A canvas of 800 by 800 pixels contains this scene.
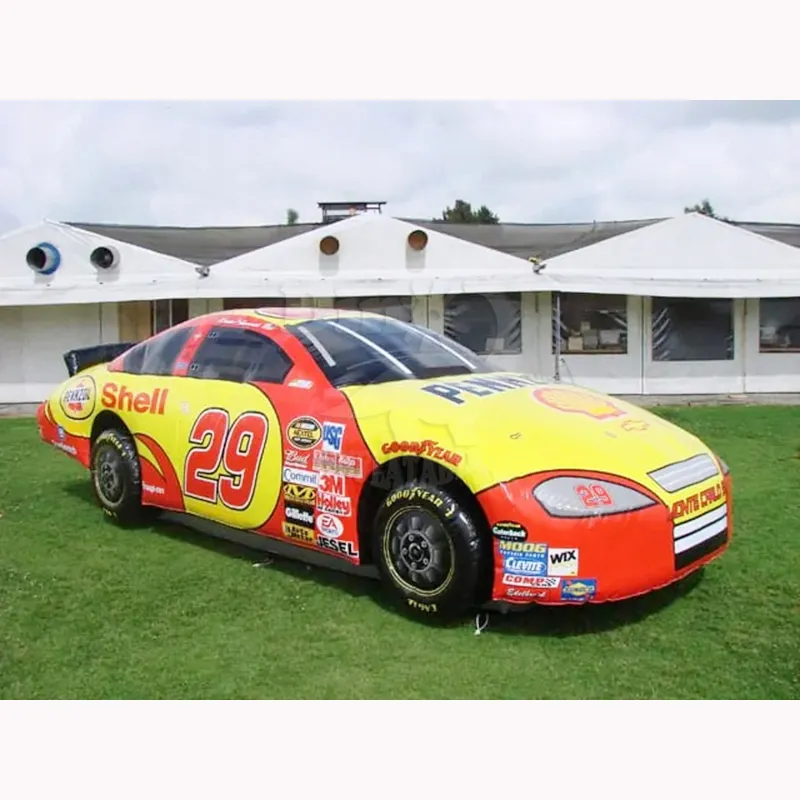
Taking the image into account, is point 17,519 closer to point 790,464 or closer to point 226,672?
point 226,672

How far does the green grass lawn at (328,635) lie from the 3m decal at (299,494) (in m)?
0.49

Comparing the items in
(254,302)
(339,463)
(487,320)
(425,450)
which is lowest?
(339,463)

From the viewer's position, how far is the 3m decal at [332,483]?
12.5ft

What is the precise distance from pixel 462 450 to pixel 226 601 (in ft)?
5.01

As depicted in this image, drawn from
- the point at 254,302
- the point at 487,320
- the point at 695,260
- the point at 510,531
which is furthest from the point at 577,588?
the point at 695,260

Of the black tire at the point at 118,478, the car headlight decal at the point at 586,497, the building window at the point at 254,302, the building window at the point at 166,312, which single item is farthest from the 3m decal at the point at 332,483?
the building window at the point at 166,312

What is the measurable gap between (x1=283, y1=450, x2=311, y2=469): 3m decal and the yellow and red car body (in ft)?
0.03

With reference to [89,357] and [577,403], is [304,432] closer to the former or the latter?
[577,403]

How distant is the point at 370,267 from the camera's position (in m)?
13.0

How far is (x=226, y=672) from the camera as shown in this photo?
3.17 metres

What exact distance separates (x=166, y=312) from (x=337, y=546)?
1142cm

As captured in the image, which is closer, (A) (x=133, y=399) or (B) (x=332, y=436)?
(B) (x=332, y=436)

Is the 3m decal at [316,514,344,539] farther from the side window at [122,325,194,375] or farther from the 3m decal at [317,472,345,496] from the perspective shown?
the side window at [122,325,194,375]

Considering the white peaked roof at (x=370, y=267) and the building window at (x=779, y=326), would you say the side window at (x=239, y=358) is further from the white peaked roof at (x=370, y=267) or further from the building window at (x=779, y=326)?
the building window at (x=779, y=326)
